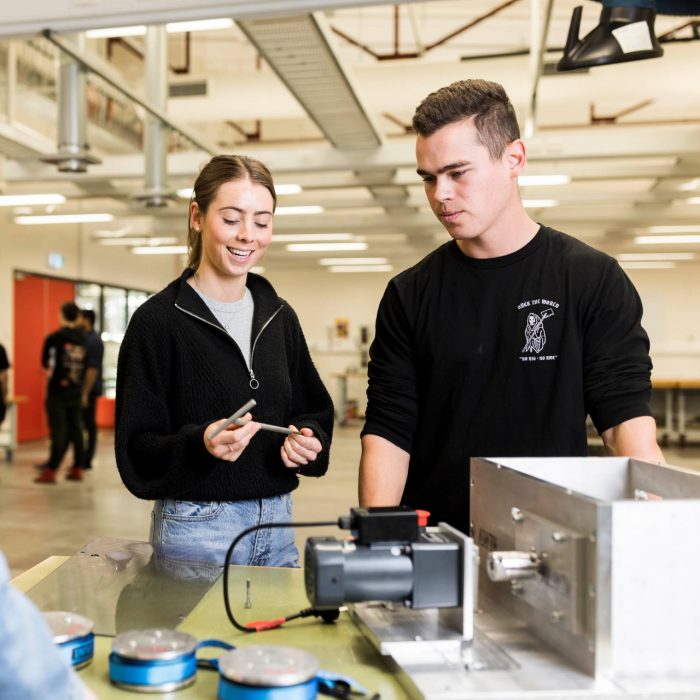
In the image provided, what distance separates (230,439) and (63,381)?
5514 mm

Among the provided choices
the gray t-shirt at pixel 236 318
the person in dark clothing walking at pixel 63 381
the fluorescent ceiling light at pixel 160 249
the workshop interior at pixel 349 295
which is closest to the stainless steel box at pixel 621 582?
the workshop interior at pixel 349 295

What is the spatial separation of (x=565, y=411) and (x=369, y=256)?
10.9 meters

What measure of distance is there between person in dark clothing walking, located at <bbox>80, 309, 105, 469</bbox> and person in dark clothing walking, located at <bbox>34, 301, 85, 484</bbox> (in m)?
0.19

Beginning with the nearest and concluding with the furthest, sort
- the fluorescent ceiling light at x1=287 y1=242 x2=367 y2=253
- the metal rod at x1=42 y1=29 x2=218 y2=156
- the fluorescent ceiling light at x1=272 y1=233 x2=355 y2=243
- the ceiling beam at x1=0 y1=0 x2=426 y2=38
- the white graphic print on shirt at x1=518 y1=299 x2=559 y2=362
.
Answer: the white graphic print on shirt at x1=518 y1=299 x2=559 y2=362, the ceiling beam at x1=0 y1=0 x2=426 y2=38, the metal rod at x1=42 y1=29 x2=218 y2=156, the fluorescent ceiling light at x1=272 y1=233 x2=355 y2=243, the fluorescent ceiling light at x1=287 y1=242 x2=367 y2=253

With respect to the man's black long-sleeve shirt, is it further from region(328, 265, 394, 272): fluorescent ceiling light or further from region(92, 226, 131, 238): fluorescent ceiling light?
region(328, 265, 394, 272): fluorescent ceiling light

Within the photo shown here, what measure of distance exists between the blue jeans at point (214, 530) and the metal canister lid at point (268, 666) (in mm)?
554

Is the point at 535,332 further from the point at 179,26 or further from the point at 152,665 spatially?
the point at 179,26

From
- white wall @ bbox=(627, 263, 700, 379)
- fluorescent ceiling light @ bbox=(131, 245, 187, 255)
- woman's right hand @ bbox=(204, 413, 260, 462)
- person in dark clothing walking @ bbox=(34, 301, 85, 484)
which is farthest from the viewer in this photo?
white wall @ bbox=(627, 263, 700, 379)

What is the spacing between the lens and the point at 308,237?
9703mm

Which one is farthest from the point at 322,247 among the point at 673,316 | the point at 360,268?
the point at 673,316

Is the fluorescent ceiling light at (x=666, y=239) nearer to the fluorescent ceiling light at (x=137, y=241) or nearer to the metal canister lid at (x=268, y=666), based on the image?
the fluorescent ceiling light at (x=137, y=241)

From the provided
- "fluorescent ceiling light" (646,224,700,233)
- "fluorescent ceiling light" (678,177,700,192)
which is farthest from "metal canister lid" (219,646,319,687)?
"fluorescent ceiling light" (646,224,700,233)

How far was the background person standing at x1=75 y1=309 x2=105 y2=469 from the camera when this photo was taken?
6859 millimetres

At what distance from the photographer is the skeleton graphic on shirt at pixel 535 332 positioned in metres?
1.39
